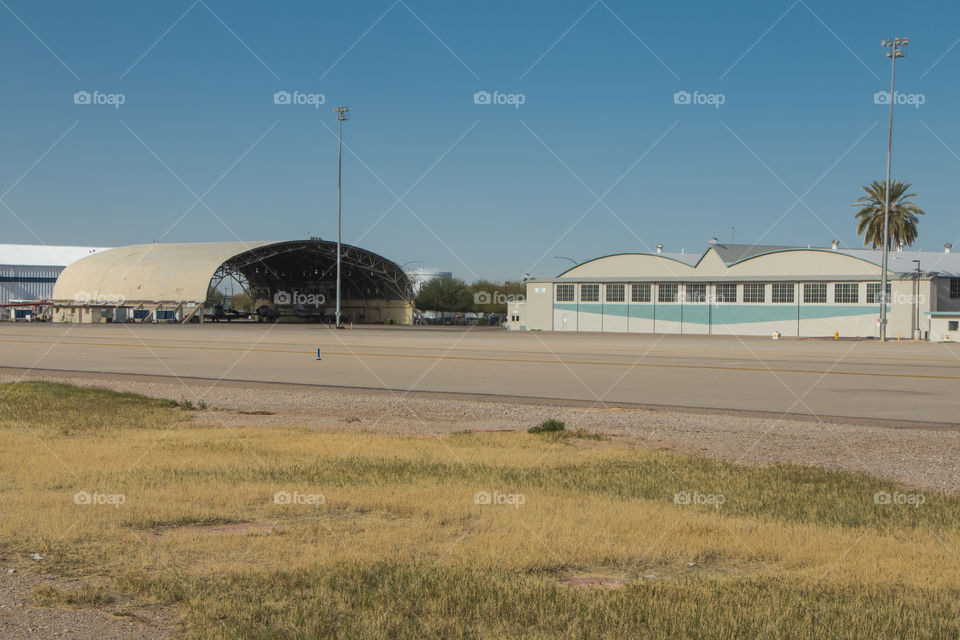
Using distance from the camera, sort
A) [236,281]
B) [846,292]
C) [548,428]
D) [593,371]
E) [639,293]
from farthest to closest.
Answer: [236,281], [639,293], [846,292], [593,371], [548,428]

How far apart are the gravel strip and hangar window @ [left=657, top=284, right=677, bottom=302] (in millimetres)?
63291

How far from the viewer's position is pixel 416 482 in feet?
34.6

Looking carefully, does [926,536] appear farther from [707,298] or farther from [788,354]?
[707,298]

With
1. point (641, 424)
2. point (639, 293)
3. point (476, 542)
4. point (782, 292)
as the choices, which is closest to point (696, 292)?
point (639, 293)

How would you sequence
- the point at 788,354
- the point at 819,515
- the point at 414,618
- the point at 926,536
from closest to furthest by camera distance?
the point at 414,618 < the point at 926,536 < the point at 819,515 < the point at 788,354

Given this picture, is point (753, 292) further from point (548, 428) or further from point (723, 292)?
point (548, 428)

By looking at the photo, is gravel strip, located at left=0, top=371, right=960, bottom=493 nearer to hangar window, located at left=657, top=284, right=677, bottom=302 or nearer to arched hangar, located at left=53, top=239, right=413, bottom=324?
hangar window, located at left=657, top=284, right=677, bottom=302

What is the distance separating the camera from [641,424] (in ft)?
55.5

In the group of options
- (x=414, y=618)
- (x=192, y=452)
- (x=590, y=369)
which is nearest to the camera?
(x=414, y=618)

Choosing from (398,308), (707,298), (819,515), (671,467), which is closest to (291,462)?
(671,467)

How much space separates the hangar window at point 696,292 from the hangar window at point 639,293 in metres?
4.01

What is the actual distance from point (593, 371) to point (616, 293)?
188 ft

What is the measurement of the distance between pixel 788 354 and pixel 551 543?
3907cm

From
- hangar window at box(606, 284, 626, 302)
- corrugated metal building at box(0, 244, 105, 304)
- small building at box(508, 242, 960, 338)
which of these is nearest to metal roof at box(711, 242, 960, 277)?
small building at box(508, 242, 960, 338)
